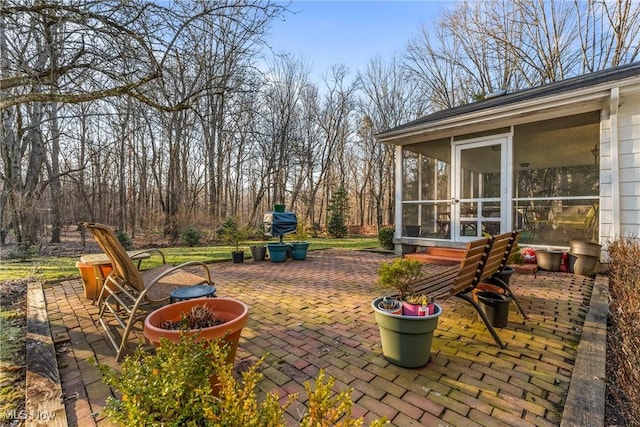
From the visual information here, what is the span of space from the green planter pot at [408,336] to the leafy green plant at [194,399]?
3.81ft

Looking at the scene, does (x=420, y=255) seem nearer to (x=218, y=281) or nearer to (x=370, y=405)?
(x=218, y=281)

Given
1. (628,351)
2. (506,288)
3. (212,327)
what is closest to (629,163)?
(506,288)

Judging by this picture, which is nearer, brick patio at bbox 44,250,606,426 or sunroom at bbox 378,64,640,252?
brick patio at bbox 44,250,606,426

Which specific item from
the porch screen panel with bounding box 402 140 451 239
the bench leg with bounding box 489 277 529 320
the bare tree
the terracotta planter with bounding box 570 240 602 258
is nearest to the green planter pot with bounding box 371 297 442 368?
the bench leg with bounding box 489 277 529 320

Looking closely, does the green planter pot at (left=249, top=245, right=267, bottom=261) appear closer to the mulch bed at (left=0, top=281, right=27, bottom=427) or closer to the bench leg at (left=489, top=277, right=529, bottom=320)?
the mulch bed at (left=0, top=281, right=27, bottom=427)

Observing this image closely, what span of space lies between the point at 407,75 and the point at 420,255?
14907 millimetres

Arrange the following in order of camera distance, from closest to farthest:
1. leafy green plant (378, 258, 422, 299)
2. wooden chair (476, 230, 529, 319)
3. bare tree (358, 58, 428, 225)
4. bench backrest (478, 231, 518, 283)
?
1. leafy green plant (378, 258, 422, 299)
2. bench backrest (478, 231, 518, 283)
3. wooden chair (476, 230, 529, 319)
4. bare tree (358, 58, 428, 225)

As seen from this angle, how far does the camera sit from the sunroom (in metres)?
4.84

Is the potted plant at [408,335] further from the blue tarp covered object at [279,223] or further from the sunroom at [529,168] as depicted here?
the blue tarp covered object at [279,223]

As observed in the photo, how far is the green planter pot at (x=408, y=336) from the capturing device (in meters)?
2.09

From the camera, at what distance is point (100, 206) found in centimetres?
1573

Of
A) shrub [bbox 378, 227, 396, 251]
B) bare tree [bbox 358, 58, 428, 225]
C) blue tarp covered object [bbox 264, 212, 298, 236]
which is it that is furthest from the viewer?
bare tree [bbox 358, 58, 428, 225]

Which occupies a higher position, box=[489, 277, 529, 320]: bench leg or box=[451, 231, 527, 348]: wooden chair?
box=[451, 231, 527, 348]: wooden chair

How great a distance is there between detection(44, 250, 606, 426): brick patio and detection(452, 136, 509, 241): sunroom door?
1939mm
